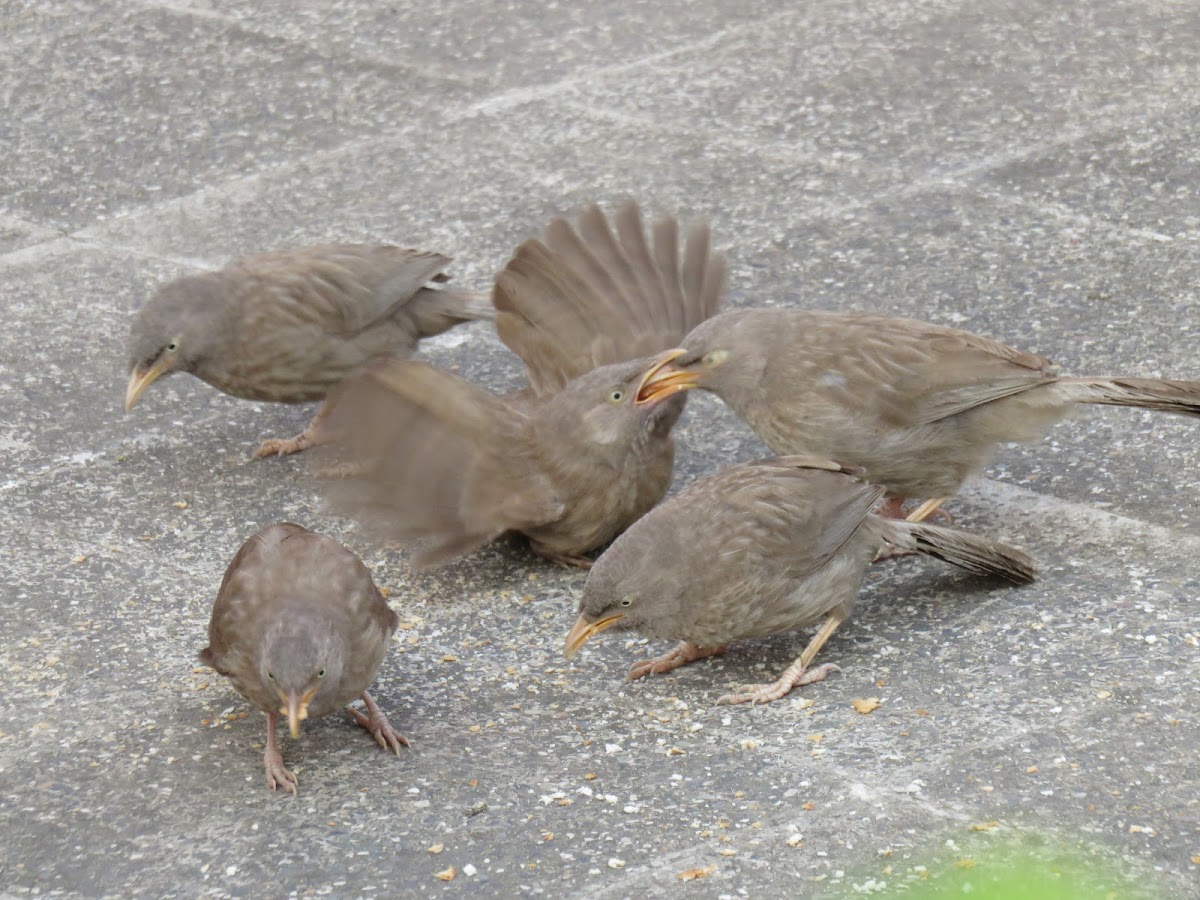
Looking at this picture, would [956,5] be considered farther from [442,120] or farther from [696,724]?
[696,724]

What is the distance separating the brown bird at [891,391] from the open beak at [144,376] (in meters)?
2.03

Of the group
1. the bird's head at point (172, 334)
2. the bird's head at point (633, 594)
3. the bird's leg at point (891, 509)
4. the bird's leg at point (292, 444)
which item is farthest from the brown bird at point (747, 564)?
the bird's head at point (172, 334)

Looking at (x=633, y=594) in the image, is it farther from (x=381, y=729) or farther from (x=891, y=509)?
(x=891, y=509)

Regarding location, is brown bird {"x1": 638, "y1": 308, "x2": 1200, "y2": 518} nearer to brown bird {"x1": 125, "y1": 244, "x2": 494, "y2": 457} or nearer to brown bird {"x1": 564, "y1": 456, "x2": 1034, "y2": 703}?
brown bird {"x1": 564, "y1": 456, "x2": 1034, "y2": 703}

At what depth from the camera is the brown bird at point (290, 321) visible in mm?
6770

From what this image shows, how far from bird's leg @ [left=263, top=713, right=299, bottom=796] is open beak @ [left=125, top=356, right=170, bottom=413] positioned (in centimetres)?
231

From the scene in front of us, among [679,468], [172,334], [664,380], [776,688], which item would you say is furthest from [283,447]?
[776,688]

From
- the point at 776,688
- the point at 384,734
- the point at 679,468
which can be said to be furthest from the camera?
the point at 679,468

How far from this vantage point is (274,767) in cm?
473

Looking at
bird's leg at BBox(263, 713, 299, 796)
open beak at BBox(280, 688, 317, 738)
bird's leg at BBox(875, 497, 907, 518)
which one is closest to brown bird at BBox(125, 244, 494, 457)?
bird's leg at BBox(875, 497, 907, 518)

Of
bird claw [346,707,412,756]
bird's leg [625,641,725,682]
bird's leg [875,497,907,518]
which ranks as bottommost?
bird's leg [625,641,725,682]

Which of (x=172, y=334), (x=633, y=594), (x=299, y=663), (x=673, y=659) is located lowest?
(x=673, y=659)

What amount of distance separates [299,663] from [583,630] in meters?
0.92

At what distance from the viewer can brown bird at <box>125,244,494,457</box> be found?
6.77m
